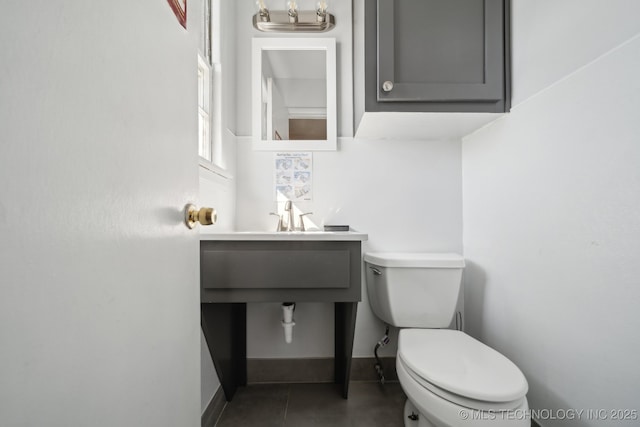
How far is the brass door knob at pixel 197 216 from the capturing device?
1.89ft

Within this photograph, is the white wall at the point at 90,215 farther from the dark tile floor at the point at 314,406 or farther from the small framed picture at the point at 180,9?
the dark tile floor at the point at 314,406

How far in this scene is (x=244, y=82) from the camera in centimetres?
159

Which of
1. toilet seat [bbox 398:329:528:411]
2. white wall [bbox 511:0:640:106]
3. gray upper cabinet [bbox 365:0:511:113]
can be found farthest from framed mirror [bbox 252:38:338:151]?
toilet seat [bbox 398:329:528:411]

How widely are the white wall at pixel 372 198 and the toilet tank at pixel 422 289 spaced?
0.88 ft

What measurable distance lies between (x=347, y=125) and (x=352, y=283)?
3.17 feet

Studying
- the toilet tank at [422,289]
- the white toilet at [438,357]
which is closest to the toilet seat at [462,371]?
the white toilet at [438,357]

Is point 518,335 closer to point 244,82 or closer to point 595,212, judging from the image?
point 595,212

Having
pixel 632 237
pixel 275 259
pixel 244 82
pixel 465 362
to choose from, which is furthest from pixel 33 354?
pixel 244 82

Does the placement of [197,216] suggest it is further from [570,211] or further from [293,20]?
[293,20]

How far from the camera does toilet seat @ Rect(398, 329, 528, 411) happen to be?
77 cm

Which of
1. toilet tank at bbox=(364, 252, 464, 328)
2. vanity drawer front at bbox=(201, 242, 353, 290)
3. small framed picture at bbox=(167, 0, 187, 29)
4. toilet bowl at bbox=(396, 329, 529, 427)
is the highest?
small framed picture at bbox=(167, 0, 187, 29)

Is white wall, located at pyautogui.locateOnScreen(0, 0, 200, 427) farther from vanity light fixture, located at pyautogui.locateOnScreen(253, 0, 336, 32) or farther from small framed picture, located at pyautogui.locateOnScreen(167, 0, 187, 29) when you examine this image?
vanity light fixture, located at pyautogui.locateOnScreen(253, 0, 336, 32)

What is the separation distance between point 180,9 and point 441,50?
1.05 metres

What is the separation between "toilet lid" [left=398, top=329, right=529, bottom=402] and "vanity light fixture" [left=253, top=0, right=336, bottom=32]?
66.0 inches
